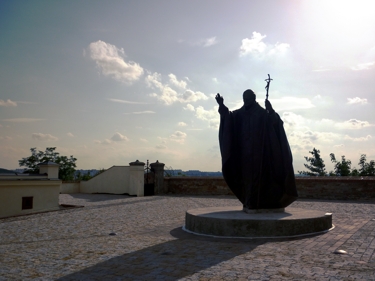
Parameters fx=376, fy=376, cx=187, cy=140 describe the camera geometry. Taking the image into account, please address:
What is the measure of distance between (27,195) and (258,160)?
8.88 metres

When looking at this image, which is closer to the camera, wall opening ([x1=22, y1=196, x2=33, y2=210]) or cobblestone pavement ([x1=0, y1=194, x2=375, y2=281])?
cobblestone pavement ([x1=0, y1=194, x2=375, y2=281])

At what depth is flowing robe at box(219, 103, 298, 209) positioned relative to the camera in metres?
8.57

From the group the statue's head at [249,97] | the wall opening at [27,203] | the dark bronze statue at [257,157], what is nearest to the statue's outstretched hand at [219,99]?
the dark bronze statue at [257,157]

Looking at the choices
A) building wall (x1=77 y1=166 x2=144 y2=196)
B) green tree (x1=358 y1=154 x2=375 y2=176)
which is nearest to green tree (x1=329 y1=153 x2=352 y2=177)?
green tree (x1=358 y1=154 x2=375 y2=176)

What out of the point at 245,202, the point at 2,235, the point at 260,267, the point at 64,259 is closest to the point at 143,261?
the point at 64,259

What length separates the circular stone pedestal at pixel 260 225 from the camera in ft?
24.1

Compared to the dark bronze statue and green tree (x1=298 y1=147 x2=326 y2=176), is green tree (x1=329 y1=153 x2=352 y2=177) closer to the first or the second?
green tree (x1=298 y1=147 x2=326 y2=176)

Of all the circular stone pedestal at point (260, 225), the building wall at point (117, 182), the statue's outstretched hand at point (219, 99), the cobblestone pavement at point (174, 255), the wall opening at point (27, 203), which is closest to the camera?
the cobblestone pavement at point (174, 255)

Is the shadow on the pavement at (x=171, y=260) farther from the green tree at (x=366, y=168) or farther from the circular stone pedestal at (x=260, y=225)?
the green tree at (x=366, y=168)

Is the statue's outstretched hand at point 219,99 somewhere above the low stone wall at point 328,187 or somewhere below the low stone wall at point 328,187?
above

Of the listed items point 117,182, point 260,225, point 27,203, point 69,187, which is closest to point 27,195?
point 27,203

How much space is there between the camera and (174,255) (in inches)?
236

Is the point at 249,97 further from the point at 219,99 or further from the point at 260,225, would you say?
the point at 260,225

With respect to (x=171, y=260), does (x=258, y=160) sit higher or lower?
higher
